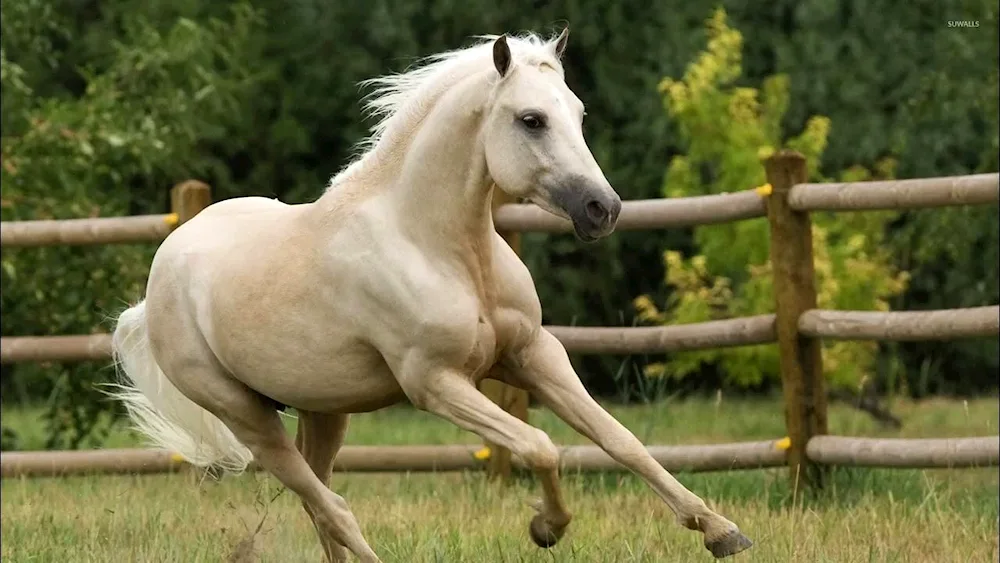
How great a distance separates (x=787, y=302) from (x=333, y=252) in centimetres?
259

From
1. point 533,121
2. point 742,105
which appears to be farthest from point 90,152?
point 533,121

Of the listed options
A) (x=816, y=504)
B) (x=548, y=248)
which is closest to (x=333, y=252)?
(x=816, y=504)

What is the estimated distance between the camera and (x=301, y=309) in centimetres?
466

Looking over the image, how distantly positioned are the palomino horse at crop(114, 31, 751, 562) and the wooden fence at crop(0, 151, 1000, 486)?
77.3 inches

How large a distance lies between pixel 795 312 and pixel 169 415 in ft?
8.40

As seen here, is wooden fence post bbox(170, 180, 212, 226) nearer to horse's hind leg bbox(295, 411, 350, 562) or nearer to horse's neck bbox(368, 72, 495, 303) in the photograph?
horse's hind leg bbox(295, 411, 350, 562)

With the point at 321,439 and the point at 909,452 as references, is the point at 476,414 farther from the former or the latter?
the point at 909,452

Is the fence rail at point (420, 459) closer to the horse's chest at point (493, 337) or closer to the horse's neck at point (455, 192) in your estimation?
the horse's chest at point (493, 337)

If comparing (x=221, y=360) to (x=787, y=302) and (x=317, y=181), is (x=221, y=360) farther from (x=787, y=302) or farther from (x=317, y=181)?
(x=317, y=181)

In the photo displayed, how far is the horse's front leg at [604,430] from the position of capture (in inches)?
169

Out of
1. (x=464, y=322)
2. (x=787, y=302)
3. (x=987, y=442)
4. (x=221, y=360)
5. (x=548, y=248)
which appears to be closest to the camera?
(x=464, y=322)

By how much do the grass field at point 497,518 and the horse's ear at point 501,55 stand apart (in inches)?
53.1

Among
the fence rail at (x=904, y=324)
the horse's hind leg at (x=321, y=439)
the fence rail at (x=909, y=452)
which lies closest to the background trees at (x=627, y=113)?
the fence rail at (x=904, y=324)

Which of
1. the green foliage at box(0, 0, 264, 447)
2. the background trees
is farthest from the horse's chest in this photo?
the background trees
